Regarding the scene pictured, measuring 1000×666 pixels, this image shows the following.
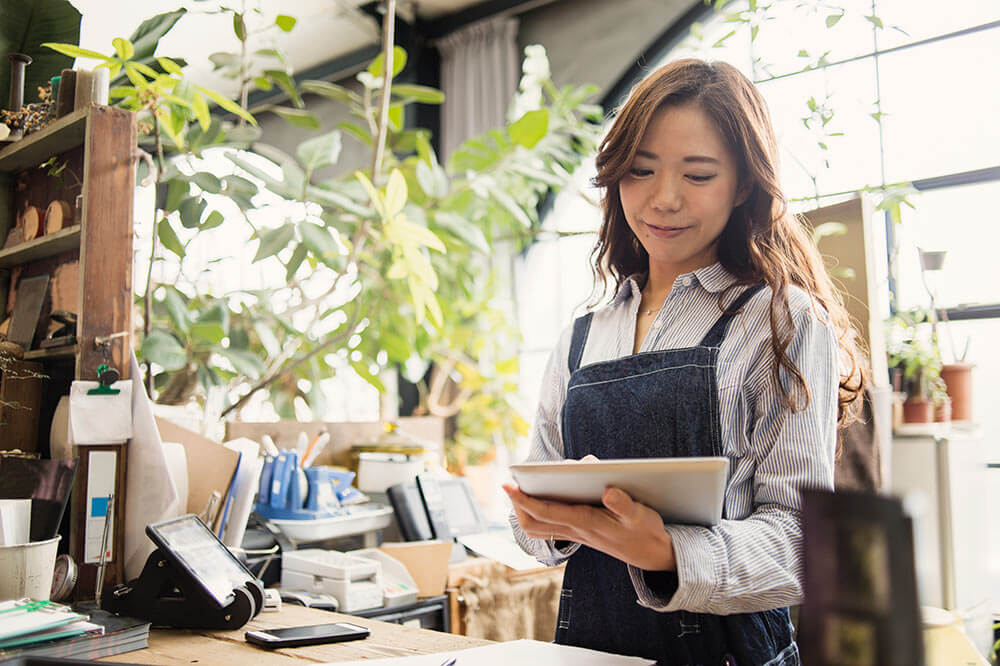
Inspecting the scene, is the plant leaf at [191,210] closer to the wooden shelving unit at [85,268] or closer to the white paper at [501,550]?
the wooden shelving unit at [85,268]

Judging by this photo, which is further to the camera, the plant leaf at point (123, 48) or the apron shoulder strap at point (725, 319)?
the plant leaf at point (123, 48)

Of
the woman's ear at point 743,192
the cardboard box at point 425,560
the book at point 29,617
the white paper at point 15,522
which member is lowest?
the cardboard box at point 425,560

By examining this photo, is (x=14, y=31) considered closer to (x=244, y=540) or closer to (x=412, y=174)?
(x=244, y=540)

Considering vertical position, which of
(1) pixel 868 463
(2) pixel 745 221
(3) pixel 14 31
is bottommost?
(1) pixel 868 463

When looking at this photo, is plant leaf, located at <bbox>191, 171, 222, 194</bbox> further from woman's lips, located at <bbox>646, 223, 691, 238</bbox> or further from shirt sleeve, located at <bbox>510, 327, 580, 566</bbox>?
woman's lips, located at <bbox>646, 223, 691, 238</bbox>

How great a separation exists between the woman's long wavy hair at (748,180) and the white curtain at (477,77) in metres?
3.63

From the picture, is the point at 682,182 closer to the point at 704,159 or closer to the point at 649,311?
the point at 704,159

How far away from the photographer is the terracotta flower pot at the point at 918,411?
2783 millimetres

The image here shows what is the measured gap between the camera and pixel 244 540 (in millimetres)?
1979

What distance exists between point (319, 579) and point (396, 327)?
59.9 inches

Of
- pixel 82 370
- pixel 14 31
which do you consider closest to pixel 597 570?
pixel 82 370

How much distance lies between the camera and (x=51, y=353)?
→ 1.63 meters

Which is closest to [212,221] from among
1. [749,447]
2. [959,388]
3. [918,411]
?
[749,447]

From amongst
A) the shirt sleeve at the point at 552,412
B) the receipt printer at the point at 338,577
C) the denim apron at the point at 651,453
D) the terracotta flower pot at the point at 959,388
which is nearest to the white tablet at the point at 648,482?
the denim apron at the point at 651,453
